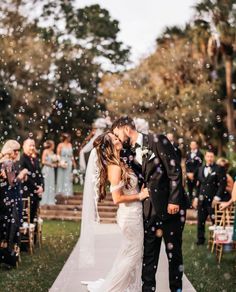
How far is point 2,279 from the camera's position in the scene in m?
8.34

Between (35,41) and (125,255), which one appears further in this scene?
(35,41)

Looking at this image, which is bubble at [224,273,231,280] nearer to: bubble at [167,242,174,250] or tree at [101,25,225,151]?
bubble at [167,242,174,250]

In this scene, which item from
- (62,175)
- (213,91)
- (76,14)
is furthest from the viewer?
(76,14)

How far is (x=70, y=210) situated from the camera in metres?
18.9

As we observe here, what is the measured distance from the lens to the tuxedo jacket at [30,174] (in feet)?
36.4

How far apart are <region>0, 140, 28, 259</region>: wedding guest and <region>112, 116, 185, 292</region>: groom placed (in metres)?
2.87

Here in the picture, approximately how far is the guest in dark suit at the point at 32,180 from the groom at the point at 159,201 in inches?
193

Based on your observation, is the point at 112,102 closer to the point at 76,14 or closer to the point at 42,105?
the point at 76,14

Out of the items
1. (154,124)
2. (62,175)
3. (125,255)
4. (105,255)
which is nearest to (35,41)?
(154,124)

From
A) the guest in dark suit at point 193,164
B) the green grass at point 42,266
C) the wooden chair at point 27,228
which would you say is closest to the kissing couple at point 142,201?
the green grass at point 42,266

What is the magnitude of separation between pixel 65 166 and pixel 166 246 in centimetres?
1259

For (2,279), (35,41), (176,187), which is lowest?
(2,279)

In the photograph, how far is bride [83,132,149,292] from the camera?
607cm

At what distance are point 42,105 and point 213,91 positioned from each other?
8.47 m
